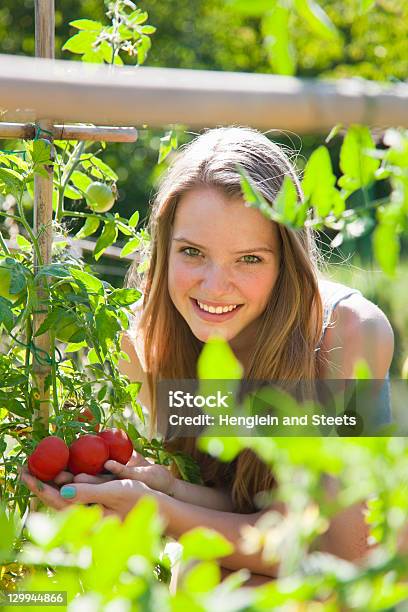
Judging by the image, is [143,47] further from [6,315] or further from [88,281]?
[6,315]

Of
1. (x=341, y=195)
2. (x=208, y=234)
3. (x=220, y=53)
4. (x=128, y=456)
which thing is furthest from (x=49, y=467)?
(x=220, y=53)

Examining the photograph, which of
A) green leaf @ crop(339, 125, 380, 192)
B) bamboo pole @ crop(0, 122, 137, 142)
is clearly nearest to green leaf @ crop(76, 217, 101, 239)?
bamboo pole @ crop(0, 122, 137, 142)

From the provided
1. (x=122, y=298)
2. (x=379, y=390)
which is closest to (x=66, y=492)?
(x=122, y=298)

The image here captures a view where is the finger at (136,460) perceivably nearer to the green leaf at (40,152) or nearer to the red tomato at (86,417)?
the red tomato at (86,417)

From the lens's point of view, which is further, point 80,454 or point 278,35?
point 80,454

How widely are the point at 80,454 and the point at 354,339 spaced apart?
2.16 feet

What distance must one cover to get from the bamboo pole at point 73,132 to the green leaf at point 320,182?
823mm

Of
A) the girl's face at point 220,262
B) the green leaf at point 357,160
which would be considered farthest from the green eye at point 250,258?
the green leaf at point 357,160

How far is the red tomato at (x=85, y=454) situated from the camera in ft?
3.91

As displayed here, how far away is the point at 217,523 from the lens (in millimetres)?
1376

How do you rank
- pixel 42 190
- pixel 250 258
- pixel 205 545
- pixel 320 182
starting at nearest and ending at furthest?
1. pixel 205 545
2. pixel 320 182
3. pixel 42 190
4. pixel 250 258

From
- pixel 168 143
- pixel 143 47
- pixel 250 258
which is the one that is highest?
pixel 143 47

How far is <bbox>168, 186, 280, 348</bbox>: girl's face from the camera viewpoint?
148 centimetres

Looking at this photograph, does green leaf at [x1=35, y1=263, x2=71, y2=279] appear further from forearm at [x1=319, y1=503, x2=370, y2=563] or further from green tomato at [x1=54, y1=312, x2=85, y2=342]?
forearm at [x1=319, y1=503, x2=370, y2=563]
